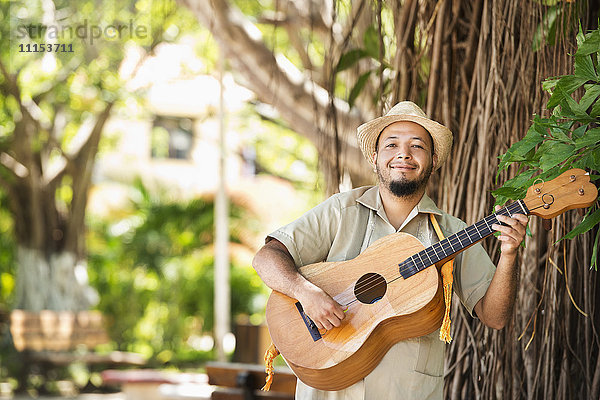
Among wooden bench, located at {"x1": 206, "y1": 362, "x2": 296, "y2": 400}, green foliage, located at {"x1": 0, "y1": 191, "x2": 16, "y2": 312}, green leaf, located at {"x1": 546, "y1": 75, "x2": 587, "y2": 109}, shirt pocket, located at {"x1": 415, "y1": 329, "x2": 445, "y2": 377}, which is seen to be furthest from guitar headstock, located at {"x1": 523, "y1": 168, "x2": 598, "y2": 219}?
green foliage, located at {"x1": 0, "y1": 191, "x2": 16, "y2": 312}

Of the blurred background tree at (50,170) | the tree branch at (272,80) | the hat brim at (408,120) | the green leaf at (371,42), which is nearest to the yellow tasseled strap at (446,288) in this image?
the hat brim at (408,120)

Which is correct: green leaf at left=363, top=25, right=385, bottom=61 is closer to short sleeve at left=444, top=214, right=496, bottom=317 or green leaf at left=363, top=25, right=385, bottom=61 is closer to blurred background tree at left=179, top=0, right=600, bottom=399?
blurred background tree at left=179, top=0, right=600, bottom=399

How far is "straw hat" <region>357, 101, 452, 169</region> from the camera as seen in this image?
2545 mm

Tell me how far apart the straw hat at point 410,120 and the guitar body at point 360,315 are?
0.35 meters

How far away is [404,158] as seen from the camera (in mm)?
2502

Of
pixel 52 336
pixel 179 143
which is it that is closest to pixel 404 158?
pixel 52 336

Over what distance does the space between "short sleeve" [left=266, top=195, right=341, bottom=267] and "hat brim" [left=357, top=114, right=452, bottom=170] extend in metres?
0.23

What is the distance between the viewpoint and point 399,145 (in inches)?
101

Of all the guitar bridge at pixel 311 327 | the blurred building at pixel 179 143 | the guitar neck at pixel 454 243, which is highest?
the blurred building at pixel 179 143

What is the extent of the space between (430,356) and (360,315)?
24cm

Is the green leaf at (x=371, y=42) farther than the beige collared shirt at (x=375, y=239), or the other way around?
the green leaf at (x=371, y=42)

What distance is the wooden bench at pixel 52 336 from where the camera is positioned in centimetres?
1042

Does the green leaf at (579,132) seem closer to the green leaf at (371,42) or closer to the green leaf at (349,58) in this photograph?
the green leaf at (349,58)

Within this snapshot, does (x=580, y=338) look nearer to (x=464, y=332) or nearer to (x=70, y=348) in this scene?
(x=464, y=332)
